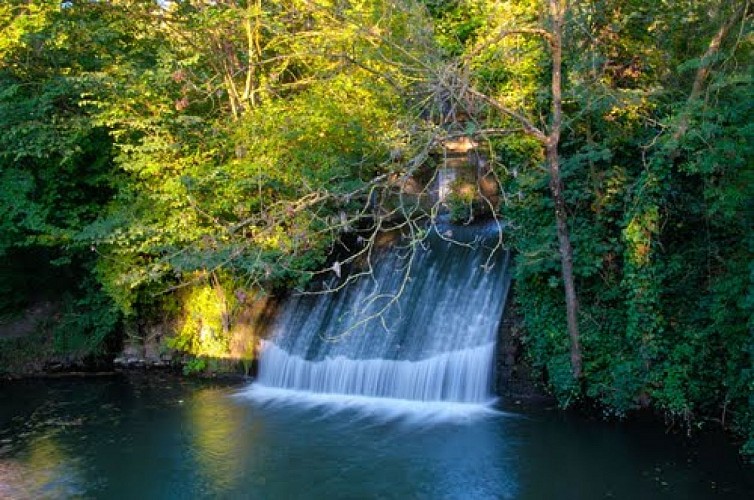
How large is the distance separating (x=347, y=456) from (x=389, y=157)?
4.75 m

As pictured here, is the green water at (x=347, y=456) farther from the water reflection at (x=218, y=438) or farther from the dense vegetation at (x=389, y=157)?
the dense vegetation at (x=389, y=157)

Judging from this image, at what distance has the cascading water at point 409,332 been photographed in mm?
10914

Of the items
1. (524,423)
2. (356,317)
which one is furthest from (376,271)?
(524,423)

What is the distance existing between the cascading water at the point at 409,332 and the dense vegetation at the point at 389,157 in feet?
2.87

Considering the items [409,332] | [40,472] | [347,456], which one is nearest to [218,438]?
[347,456]

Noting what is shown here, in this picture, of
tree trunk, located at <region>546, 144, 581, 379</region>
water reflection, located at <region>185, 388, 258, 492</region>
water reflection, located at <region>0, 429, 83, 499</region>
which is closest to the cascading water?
water reflection, located at <region>185, 388, 258, 492</region>

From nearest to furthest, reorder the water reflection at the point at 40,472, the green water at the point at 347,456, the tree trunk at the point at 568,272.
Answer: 1. the green water at the point at 347,456
2. the water reflection at the point at 40,472
3. the tree trunk at the point at 568,272

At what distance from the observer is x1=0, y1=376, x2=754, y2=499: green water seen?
810cm

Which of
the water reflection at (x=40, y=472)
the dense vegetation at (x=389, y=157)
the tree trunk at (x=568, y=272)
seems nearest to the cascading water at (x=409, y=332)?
the dense vegetation at (x=389, y=157)

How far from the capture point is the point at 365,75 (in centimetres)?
1238

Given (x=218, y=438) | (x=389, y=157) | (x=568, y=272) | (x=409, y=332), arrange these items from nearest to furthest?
(x=568, y=272) → (x=218, y=438) → (x=389, y=157) → (x=409, y=332)

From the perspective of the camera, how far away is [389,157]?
37.2ft

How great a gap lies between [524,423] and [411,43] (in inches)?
237

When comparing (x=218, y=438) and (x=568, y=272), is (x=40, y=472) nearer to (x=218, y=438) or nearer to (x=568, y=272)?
(x=218, y=438)
